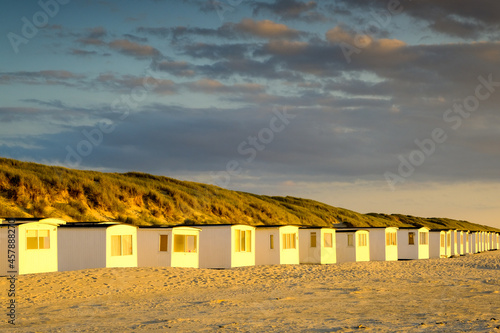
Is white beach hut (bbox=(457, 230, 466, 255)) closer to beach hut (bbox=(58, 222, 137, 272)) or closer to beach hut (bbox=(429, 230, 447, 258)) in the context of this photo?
beach hut (bbox=(429, 230, 447, 258))

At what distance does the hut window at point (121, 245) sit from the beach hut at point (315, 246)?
15.1m

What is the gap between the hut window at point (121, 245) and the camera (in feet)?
100.0

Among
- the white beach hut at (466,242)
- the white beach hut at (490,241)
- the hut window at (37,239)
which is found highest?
the hut window at (37,239)

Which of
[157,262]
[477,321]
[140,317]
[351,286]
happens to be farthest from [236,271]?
[477,321]

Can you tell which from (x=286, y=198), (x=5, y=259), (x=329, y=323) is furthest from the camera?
(x=286, y=198)

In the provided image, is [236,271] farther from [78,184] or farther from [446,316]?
[78,184]

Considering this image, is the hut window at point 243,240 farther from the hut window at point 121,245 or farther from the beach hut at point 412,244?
the beach hut at point 412,244

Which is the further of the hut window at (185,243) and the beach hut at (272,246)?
the beach hut at (272,246)

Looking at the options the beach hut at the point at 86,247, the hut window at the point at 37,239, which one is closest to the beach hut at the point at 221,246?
the beach hut at the point at 86,247

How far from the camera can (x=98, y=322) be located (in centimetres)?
1664

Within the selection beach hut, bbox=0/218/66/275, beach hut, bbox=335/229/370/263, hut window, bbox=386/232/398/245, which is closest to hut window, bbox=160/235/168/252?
beach hut, bbox=0/218/66/275

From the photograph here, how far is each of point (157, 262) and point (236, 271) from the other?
4395mm

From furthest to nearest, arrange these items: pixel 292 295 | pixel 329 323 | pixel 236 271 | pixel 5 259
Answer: pixel 236 271, pixel 5 259, pixel 292 295, pixel 329 323

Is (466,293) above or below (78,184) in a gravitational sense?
below
